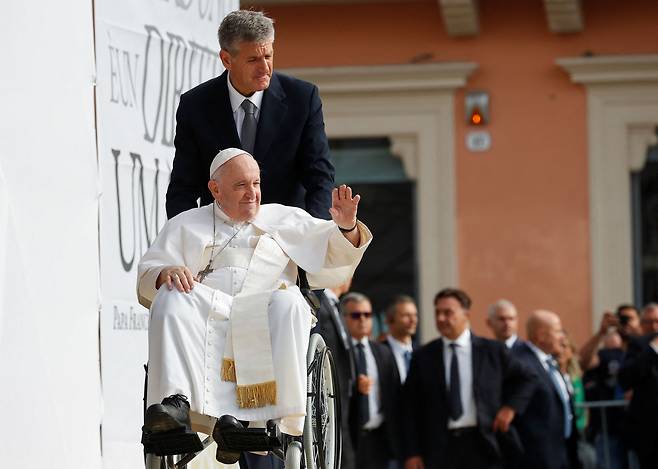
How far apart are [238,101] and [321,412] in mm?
1508

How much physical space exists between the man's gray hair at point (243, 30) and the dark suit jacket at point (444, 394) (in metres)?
5.38

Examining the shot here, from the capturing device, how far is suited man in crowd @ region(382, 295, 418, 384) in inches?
535

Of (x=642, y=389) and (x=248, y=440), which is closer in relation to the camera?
(x=248, y=440)

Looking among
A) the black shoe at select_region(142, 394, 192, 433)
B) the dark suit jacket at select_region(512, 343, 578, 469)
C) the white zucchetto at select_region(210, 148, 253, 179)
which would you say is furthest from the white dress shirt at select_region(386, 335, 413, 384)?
the black shoe at select_region(142, 394, 192, 433)

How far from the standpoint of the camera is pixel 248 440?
692 cm

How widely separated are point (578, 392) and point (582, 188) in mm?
4121

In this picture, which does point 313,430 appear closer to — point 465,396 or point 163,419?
point 163,419

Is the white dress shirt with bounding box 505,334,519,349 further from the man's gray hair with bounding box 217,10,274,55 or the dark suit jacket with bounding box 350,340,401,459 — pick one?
the man's gray hair with bounding box 217,10,274,55

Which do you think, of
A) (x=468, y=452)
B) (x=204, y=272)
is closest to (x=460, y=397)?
(x=468, y=452)

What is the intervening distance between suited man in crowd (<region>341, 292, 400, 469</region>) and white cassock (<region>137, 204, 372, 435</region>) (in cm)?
478

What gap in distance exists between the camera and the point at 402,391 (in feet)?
42.5

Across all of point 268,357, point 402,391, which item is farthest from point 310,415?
point 402,391

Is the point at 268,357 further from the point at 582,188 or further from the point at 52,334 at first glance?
the point at 582,188

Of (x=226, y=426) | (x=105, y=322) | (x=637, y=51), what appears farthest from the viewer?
(x=637, y=51)
